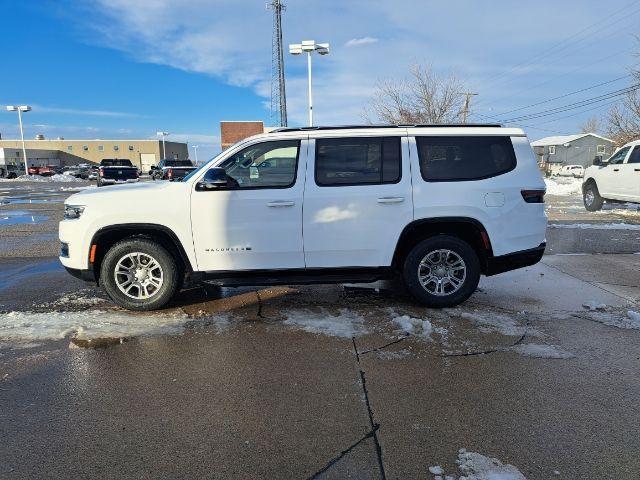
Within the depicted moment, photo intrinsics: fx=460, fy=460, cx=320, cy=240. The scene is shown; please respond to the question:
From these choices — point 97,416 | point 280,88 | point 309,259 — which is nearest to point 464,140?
point 309,259

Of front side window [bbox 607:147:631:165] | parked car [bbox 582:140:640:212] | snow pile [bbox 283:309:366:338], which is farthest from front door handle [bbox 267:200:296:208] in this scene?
front side window [bbox 607:147:631:165]

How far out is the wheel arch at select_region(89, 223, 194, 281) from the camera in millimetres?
4920

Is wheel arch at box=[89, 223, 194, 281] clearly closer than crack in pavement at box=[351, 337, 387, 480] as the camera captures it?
No

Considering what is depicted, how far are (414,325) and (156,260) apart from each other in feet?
9.35

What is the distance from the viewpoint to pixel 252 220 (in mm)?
4918

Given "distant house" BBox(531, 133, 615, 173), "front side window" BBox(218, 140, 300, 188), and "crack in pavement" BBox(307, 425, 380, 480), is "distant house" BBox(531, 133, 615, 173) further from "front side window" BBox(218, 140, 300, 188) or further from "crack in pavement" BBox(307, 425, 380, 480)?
"crack in pavement" BBox(307, 425, 380, 480)

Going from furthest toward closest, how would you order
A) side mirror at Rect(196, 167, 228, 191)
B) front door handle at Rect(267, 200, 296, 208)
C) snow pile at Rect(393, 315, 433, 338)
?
front door handle at Rect(267, 200, 296, 208), side mirror at Rect(196, 167, 228, 191), snow pile at Rect(393, 315, 433, 338)

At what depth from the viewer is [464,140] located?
16.9ft

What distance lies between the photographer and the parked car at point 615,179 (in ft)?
42.3

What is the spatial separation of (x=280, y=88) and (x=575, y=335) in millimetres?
25481

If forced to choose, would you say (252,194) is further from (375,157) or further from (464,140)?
(464,140)

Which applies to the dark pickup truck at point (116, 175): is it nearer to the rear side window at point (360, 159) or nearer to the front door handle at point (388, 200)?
the rear side window at point (360, 159)

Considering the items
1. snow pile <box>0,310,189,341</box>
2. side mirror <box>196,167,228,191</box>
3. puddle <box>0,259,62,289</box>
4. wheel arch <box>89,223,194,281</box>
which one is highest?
side mirror <box>196,167,228,191</box>

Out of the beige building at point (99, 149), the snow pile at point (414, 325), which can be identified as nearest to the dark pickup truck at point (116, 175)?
the snow pile at point (414, 325)
